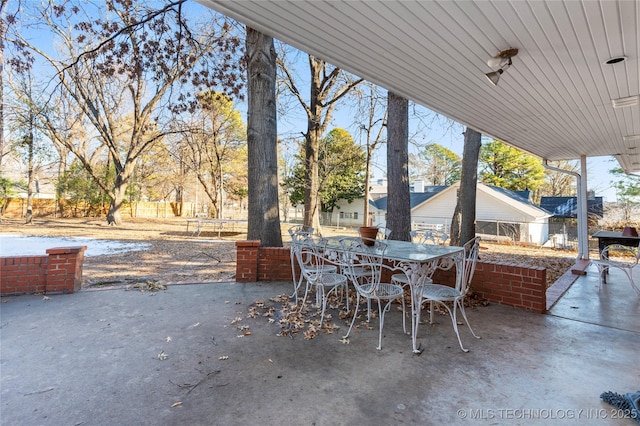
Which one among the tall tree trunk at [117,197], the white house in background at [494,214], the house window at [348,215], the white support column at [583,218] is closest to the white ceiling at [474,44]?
the white support column at [583,218]

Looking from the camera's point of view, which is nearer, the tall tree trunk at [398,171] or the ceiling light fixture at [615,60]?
the ceiling light fixture at [615,60]

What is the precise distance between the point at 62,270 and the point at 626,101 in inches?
274

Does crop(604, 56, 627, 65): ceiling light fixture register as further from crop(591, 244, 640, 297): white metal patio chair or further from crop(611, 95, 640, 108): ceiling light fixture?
crop(591, 244, 640, 297): white metal patio chair

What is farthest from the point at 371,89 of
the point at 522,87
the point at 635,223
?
the point at 635,223

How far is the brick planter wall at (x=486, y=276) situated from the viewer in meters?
3.35

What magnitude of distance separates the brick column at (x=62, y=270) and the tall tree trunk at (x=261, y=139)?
2.31 metres

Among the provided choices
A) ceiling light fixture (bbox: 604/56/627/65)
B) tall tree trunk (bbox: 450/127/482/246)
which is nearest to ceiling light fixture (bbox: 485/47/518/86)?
ceiling light fixture (bbox: 604/56/627/65)

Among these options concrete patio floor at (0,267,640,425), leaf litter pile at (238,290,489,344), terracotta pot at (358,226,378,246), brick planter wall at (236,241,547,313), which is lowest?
concrete patio floor at (0,267,640,425)

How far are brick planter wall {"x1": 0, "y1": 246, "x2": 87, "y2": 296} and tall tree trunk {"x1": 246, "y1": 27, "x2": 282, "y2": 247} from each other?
2.34m

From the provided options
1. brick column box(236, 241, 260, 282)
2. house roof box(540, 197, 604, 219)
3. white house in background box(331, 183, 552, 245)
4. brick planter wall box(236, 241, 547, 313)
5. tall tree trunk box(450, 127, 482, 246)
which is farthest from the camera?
house roof box(540, 197, 604, 219)

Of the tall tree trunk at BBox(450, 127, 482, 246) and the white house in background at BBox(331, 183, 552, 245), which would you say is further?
the white house in background at BBox(331, 183, 552, 245)

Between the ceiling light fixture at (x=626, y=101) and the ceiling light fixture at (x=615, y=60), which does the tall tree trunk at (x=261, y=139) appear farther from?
the ceiling light fixture at (x=626, y=101)

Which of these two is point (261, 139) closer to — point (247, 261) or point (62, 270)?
point (247, 261)

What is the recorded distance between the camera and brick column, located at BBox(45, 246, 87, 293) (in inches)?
141
